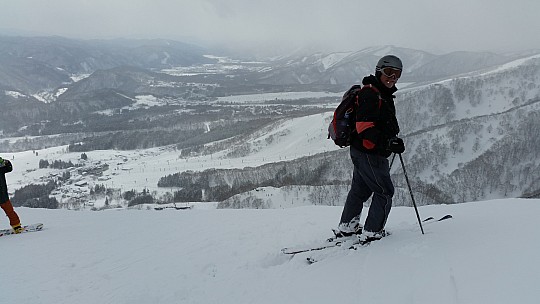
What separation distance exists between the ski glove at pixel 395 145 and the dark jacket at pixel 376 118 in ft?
0.23

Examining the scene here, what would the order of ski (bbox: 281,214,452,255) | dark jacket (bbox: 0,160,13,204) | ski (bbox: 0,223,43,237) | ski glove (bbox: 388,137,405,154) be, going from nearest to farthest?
ski glove (bbox: 388,137,405,154), ski (bbox: 281,214,452,255), dark jacket (bbox: 0,160,13,204), ski (bbox: 0,223,43,237)

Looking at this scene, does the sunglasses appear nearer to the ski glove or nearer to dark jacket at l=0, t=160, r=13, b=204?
the ski glove

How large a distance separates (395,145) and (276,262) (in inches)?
123

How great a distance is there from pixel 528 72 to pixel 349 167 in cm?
10318

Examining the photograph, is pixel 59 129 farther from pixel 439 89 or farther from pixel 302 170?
pixel 439 89

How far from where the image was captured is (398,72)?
600 cm

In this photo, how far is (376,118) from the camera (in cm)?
590

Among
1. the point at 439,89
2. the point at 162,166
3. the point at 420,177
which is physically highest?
the point at 439,89

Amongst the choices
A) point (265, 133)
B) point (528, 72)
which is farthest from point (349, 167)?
point (528, 72)

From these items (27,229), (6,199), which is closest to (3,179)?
(6,199)

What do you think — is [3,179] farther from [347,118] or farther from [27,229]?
[347,118]

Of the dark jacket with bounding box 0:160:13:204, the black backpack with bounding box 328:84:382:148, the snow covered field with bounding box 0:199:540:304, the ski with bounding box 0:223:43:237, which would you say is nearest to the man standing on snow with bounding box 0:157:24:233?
the dark jacket with bounding box 0:160:13:204

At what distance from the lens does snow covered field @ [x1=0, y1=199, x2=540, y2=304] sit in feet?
14.8

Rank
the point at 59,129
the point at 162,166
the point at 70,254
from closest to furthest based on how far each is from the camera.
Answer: the point at 70,254 → the point at 162,166 → the point at 59,129
